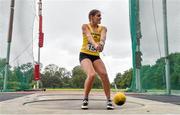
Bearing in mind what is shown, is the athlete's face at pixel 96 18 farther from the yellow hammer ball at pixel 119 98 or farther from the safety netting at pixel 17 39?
the safety netting at pixel 17 39

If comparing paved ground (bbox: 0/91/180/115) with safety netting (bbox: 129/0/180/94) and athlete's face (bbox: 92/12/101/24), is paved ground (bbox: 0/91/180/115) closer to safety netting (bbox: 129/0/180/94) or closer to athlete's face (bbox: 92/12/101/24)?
athlete's face (bbox: 92/12/101/24)

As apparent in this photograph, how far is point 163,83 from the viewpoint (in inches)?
428

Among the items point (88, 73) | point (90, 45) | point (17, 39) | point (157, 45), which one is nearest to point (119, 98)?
point (88, 73)

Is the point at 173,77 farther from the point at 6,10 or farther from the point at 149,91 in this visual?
the point at 6,10

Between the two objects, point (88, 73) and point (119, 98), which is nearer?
point (88, 73)

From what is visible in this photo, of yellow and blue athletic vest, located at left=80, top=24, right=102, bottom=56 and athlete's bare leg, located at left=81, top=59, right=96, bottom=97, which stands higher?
yellow and blue athletic vest, located at left=80, top=24, right=102, bottom=56

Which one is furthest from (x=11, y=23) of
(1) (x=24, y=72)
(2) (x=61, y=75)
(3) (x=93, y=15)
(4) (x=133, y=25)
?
(2) (x=61, y=75)

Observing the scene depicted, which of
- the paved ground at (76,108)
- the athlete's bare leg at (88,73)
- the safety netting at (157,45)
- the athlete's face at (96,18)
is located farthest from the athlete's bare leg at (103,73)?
the safety netting at (157,45)

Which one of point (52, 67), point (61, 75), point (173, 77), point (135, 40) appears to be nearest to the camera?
point (173, 77)

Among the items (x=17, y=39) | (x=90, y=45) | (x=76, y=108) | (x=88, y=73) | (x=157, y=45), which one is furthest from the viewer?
(x=17, y=39)

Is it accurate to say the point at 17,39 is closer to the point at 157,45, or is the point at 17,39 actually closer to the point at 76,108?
the point at 157,45

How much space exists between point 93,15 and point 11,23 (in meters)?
9.56

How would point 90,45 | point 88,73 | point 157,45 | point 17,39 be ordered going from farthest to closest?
point 17,39, point 157,45, point 90,45, point 88,73

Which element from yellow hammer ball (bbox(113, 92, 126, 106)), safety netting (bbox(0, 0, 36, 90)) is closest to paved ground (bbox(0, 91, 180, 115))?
yellow hammer ball (bbox(113, 92, 126, 106))
